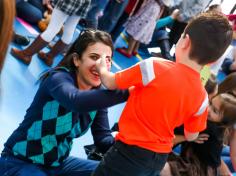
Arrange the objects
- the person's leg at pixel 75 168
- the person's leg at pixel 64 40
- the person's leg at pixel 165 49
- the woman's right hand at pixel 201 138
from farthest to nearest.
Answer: the person's leg at pixel 165 49 → the person's leg at pixel 64 40 → the woman's right hand at pixel 201 138 → the person's leg at pixel 75 168

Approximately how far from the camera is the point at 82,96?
1.28m

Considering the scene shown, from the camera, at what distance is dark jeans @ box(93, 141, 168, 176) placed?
4.89ft

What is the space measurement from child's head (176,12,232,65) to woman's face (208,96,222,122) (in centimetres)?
59

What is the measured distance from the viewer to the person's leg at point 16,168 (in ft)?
4.85

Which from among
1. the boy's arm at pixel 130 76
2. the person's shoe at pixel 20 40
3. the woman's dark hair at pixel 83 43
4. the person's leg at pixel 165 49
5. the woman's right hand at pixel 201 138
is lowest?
the person's leg at pixel 165 49

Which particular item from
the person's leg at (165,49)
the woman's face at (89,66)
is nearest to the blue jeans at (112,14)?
the person's leg at (165,49)

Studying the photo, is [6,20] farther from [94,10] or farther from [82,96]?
[94,10]

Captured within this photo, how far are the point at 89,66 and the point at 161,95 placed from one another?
0.34m

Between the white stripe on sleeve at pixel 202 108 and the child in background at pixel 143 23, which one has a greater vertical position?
the white stripe on sleeve at pixel 202 108

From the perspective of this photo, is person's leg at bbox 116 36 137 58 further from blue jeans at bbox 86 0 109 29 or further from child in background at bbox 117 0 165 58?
blue jeans at bbox 86 0 109 29

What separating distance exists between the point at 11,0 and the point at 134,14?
3.80 metres

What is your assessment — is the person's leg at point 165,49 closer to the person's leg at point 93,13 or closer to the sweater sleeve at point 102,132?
the person's leg at point 93,13

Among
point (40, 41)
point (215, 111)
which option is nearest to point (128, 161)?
point (215, 111)

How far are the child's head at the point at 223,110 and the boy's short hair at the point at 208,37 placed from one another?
59 cm
